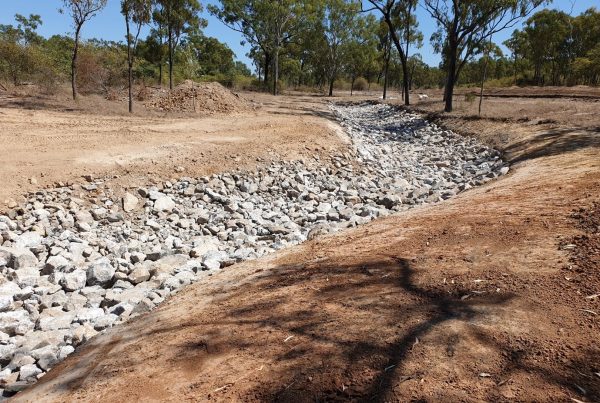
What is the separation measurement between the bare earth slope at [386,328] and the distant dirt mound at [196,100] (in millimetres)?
14627

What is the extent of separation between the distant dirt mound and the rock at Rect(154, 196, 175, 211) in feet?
35.1

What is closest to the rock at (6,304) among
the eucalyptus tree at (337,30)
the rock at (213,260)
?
the rock at (213,260)

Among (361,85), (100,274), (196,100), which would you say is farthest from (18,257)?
(361,85)

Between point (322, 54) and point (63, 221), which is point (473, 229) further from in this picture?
point (322, 54)

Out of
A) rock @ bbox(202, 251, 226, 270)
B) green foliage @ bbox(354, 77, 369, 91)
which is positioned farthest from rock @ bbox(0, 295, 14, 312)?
green foliage @ bbox(354, 77, 369, 91)

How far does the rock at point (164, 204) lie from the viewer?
7.93m

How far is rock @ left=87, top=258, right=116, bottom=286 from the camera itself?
530 centimetres

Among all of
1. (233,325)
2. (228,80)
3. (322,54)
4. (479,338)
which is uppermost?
(322,54)

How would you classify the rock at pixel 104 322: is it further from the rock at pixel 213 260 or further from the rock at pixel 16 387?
the rock at pixel 213 260

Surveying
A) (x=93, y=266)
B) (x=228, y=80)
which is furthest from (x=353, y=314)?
(x=228, y=80)

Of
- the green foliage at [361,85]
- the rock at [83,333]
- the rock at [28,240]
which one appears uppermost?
the green foliage at [361,85]

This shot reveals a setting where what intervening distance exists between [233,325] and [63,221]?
16.1 ft

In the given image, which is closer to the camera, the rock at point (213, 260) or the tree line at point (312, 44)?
the rock at point (213, 260)

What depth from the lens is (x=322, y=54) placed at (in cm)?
4225
